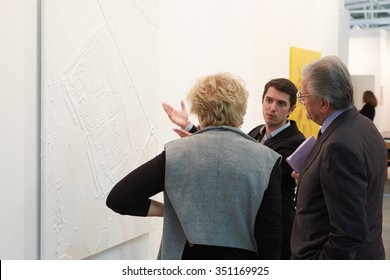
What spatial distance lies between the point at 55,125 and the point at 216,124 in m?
0.70

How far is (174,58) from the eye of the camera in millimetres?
3234

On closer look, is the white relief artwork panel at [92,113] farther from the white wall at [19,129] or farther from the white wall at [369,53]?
the white wall at [369,53]

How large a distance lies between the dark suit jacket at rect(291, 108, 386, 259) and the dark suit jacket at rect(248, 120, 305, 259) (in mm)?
527

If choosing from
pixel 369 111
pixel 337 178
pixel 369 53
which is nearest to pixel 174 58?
pixel 337 178

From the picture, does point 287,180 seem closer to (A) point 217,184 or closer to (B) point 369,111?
(A) point 217,184

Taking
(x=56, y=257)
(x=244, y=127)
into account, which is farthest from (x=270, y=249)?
(x=244, y=127)

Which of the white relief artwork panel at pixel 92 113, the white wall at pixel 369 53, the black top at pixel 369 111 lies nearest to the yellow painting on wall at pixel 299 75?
the white relief artwork panel at pixel 92 113

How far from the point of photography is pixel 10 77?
1.92 m

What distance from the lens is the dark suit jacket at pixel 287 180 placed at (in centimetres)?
253

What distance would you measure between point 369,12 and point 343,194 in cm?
1288

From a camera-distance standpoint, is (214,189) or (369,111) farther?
(369,111)

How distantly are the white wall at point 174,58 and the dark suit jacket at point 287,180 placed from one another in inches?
31.6

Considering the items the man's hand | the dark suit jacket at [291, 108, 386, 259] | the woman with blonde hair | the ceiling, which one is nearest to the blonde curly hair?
the woman with blonde hair

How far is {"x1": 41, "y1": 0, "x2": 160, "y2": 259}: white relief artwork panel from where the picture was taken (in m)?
2.09
